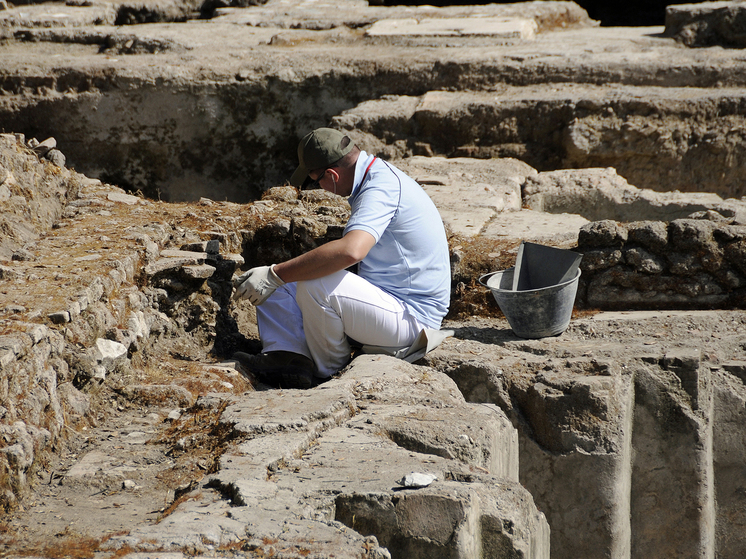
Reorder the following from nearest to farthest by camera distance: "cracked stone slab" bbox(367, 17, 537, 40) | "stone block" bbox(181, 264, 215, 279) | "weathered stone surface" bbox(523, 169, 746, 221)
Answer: "stone block" bbox(181, 264, 215, 279) → "weathered stone surface" bbox(523, 169, 746, 221) → "cracked stone slab" bbox(367, 17, 537, 40)

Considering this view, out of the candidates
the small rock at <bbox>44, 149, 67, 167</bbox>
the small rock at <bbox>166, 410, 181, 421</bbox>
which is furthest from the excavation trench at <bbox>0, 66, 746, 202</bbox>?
the small rock at <bbox>166, 410, 181, 421</bbox>

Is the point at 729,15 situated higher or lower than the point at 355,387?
higher

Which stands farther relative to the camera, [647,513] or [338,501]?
[647,513]

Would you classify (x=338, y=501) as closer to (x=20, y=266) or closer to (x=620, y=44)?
(x=20, y=266)

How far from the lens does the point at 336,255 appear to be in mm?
3059

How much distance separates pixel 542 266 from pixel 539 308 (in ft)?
1.26

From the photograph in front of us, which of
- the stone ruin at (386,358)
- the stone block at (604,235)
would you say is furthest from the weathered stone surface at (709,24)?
the stone block at (604,235)

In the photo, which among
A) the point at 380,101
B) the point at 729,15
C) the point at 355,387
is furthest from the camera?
the point at 729,15

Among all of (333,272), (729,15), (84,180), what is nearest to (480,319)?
(333,272)

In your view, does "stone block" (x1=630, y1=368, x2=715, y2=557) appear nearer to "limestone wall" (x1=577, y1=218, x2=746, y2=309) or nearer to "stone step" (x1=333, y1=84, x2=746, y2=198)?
"limestone wall" (x1=577, y1=218, x2=746, y2=309)

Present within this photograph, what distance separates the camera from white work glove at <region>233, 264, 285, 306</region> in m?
3.32

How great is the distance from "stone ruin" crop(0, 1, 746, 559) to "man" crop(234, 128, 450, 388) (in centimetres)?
22

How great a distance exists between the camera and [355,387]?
2.80 m

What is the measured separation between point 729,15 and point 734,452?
5.86 metres
